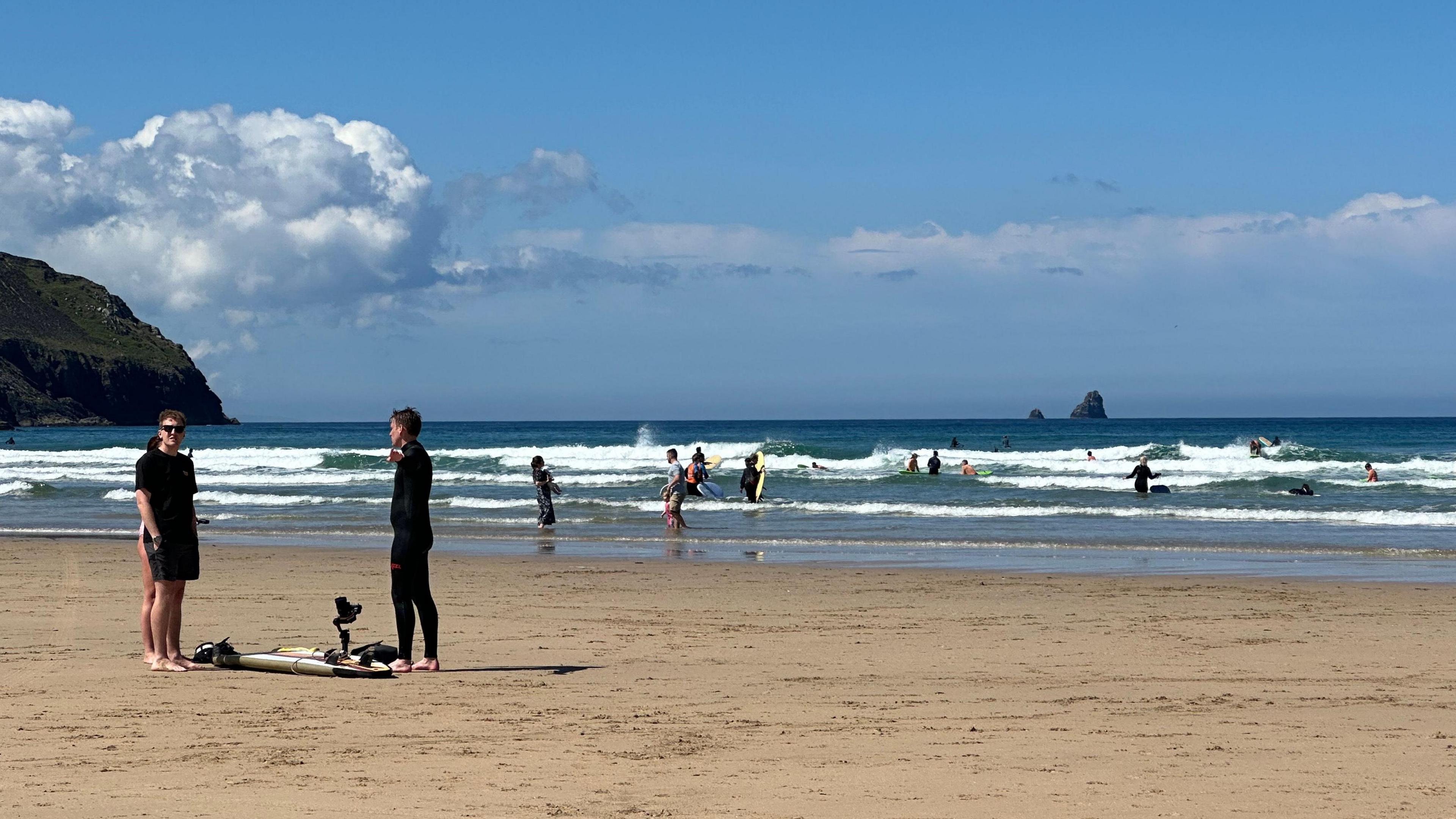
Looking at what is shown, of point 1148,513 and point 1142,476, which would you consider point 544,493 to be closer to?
point 1148,513

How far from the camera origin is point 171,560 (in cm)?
820

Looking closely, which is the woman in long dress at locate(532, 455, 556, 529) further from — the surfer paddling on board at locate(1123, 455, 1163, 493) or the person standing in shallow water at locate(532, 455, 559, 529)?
the surfer paddling on board at locate(1123, 455, 1163, 493)

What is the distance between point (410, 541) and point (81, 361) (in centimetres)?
15116

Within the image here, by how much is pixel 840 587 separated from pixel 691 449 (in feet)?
195

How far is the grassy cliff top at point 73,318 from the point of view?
149 metres

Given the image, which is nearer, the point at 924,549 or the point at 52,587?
the point at 52,587

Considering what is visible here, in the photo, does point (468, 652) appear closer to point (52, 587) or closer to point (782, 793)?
point (782, 793)

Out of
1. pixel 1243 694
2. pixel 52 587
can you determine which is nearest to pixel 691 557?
pixel 52 587

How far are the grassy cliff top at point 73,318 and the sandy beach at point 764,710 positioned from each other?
5876 inches

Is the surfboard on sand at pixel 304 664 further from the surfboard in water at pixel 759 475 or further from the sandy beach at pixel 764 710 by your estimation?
the surfboard in water at pixel 759 475

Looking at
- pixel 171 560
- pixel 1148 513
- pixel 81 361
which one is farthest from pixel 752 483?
pixel 81 361

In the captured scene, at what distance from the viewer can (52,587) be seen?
44.0 feet

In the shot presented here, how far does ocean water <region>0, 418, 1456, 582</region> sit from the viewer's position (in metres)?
18.6

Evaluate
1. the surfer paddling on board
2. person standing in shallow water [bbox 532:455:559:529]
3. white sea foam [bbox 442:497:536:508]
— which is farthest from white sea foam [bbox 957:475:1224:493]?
person standing in shallow water [bbox 532:455:559:529]
